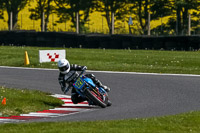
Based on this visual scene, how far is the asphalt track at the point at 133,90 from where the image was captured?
12.1 m

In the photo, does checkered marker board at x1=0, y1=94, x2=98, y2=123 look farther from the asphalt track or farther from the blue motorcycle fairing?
the blue motorcycle fairing

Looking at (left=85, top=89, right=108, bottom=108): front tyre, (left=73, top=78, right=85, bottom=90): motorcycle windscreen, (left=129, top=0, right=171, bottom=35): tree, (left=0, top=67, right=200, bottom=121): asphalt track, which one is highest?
(left=129, top=0, right=171, bottom=35): tree

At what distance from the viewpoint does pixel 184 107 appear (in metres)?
12.9

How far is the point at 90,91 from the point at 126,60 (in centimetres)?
1235

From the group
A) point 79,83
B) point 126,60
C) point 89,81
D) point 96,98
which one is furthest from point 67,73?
point 126,60

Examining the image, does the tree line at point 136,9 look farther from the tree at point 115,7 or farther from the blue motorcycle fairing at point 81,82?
the blue motorcycle fairing at point 81,82

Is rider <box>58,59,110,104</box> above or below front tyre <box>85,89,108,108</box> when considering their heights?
above

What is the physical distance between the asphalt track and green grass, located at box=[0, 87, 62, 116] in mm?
1295

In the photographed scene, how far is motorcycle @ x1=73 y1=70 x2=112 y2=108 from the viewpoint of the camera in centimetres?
1287

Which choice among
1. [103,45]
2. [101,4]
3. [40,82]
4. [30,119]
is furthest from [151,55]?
[101,4]

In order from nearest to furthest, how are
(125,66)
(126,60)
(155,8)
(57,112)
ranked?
(57,112) → (125,66) → (126,60) → (155,8)

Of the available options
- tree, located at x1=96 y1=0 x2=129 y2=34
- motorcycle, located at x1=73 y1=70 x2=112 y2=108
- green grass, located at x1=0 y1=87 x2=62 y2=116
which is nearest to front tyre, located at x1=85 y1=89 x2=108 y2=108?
motorcycle, located at x1=73 y1=70 x2=112 y2=108

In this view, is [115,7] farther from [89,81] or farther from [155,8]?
[89,81]

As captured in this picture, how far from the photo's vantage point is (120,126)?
387 inches
